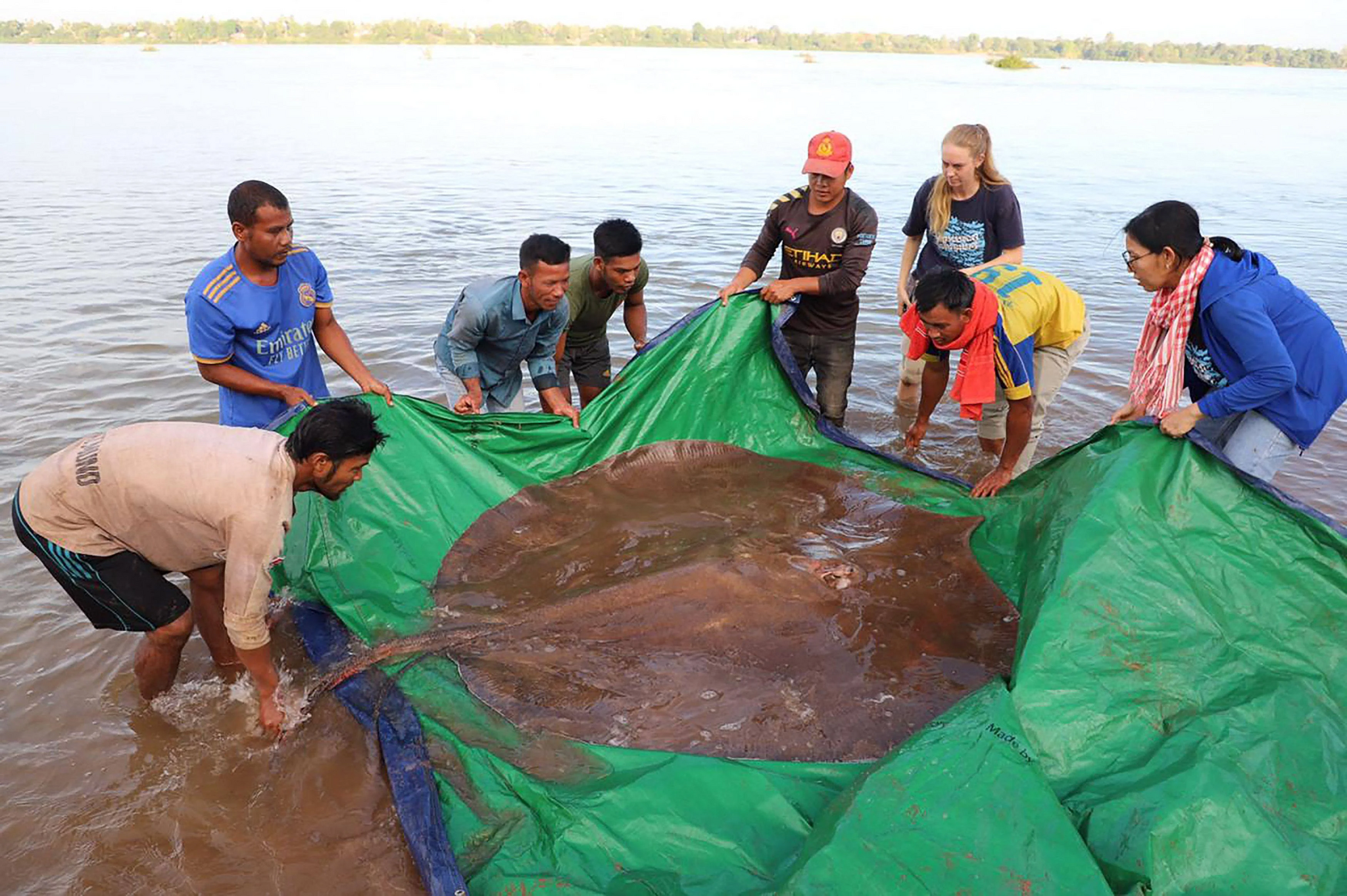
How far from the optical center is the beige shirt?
8.92ft

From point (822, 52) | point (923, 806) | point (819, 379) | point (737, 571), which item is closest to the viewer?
point (923, 806)

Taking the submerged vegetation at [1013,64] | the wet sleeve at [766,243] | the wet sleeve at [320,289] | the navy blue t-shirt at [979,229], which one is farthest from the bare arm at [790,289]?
the submerged vegetation at [1013,64]

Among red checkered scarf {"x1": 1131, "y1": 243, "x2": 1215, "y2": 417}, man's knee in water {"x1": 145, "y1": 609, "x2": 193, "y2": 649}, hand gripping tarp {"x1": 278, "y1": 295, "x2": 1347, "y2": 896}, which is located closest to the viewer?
hand gripping tarp {"x1": 278, "y1": 295, "x2": 1347, "y2": 896}

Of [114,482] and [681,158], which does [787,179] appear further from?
[114,482]

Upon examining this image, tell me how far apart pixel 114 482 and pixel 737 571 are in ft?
7.03

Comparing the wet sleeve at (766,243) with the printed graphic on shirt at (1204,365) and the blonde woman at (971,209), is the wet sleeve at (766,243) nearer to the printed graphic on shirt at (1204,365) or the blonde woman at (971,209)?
the blonde woman at (971,209)

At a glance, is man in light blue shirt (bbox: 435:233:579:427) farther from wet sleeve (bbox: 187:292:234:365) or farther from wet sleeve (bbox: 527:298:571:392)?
wet sleeve (bbox: 187:292:234:365)

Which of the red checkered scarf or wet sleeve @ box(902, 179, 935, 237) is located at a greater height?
wet sleeve @ box(902, 179, 935, 237)

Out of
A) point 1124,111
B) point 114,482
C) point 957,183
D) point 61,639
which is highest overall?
point 1124,111

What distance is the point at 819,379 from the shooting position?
5395 mm

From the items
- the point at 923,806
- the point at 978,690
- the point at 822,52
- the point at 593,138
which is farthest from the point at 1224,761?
the point at 822,52

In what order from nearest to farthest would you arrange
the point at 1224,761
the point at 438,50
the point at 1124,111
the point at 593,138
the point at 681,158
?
1. the point at 1224,761
2. the point at 681,158
3. the point at 593,138
4. the point at 1124,111
5. the point at 438,50

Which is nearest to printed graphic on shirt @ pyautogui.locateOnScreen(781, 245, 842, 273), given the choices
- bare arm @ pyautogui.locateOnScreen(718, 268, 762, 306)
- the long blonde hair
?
bare arm @ pyautogui.locateOnScreen(718, 268, 762, 306)

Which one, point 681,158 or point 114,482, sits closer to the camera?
point 114,482
